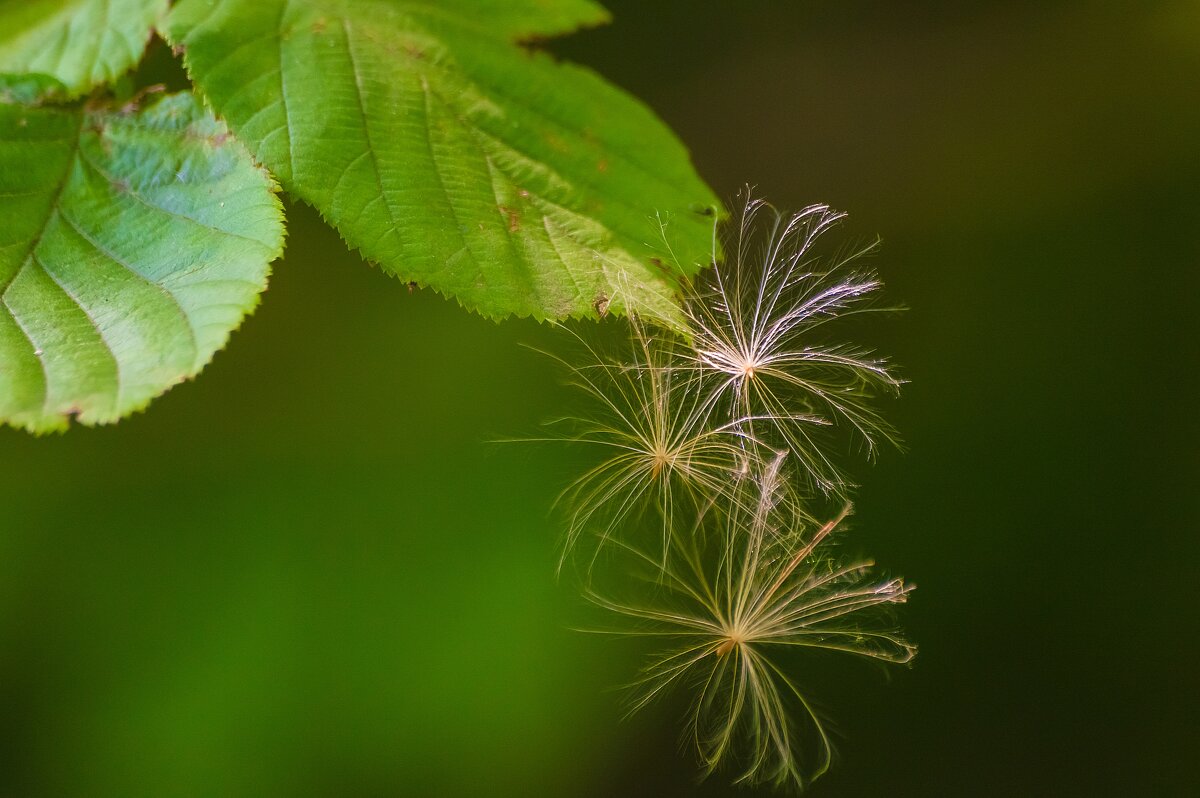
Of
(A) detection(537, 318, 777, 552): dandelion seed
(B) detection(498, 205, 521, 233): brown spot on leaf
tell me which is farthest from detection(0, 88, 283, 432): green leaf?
(A) detection(537, 318, 777, 552): dandelion seed

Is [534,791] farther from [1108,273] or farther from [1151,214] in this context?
[1151,214]

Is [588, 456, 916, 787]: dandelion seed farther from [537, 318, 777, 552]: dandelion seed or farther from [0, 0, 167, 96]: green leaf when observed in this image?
[0, 0, 167, 96]: green leaf

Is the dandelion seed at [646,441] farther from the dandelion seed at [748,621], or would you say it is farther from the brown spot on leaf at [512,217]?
the brown spot on leaf at [512,217]

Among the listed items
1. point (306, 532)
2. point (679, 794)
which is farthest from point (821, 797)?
point (306, 532)

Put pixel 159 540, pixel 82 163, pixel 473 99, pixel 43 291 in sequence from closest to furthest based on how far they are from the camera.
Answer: pixel 43 291
pixel 82 163
pixel 473 99
pixel 159 540

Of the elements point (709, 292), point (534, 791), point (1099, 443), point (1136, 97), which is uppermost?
point (1136, 97)

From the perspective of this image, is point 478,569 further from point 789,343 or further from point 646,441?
point 789,343

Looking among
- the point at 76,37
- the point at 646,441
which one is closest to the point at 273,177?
the point at 76,37
